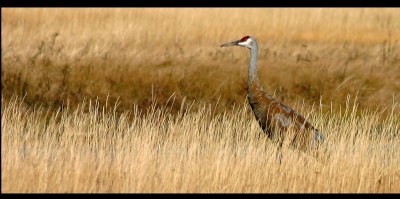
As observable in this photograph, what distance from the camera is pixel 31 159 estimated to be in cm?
845

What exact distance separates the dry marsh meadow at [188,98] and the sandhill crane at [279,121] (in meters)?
0.17

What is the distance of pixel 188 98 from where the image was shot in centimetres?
1545

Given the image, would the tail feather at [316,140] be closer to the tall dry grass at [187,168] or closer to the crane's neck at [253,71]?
the tall dry grass at [187,168]

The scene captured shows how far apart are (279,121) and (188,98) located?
19.4ft

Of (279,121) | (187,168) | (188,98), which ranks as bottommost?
(188,98)

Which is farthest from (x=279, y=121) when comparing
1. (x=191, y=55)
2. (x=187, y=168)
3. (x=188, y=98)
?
(x=191, y=55)

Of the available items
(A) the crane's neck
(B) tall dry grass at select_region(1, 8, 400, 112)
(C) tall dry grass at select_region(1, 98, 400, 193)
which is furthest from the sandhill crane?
(B) tall dry grass at select_region(1, 8, 400, 112)

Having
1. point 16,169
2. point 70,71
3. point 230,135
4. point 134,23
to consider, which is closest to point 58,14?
point 134,23

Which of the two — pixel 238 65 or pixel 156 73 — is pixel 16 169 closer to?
pixel 156 73

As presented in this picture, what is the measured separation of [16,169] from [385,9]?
1771cm

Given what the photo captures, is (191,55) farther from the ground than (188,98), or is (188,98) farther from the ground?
(191,55)

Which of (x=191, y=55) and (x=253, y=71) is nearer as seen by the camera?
(x=253, y=71)

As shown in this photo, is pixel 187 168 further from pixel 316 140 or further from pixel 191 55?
pixel 191 55

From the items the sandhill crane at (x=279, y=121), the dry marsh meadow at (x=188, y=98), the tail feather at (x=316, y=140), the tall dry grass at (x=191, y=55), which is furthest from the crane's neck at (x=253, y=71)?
the tall dry grass at (x=191, y=55)
